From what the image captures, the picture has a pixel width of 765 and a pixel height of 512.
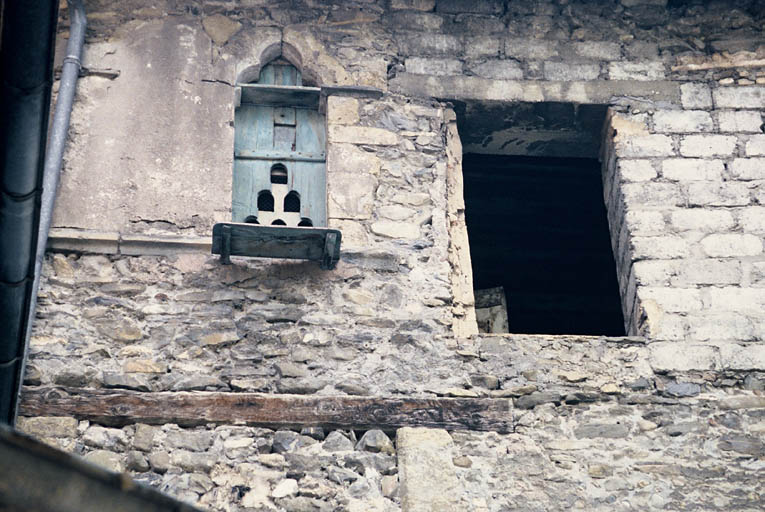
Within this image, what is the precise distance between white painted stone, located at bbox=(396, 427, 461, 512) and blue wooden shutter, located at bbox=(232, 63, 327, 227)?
1.42m

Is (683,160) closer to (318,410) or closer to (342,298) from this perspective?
(342,298)

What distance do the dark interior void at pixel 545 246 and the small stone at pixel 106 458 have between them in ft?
11.4

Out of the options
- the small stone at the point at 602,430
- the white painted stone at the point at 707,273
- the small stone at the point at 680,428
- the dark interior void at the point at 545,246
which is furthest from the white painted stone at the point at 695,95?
the small stone at the point at 602,430

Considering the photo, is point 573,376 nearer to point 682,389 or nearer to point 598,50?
point 682,389

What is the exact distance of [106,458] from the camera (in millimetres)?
4852

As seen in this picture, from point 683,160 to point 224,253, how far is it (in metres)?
2.64

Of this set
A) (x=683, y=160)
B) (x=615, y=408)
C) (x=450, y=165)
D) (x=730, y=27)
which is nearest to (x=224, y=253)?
(x=450, y=165)

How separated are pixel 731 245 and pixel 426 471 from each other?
2.18 m

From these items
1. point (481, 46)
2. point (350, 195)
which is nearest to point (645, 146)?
point (481, 46)

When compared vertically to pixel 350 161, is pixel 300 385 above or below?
below

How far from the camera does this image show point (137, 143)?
5898mm

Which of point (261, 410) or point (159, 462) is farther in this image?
point (261, 410)

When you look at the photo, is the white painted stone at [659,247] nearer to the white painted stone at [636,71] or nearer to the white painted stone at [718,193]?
the white painted stone at [718,193]

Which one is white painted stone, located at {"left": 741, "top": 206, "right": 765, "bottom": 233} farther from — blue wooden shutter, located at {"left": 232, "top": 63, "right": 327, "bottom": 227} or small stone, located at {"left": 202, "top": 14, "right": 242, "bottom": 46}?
small stone, located at {"left": 202, "top": 14, "right": 242, "bottom": 46}
